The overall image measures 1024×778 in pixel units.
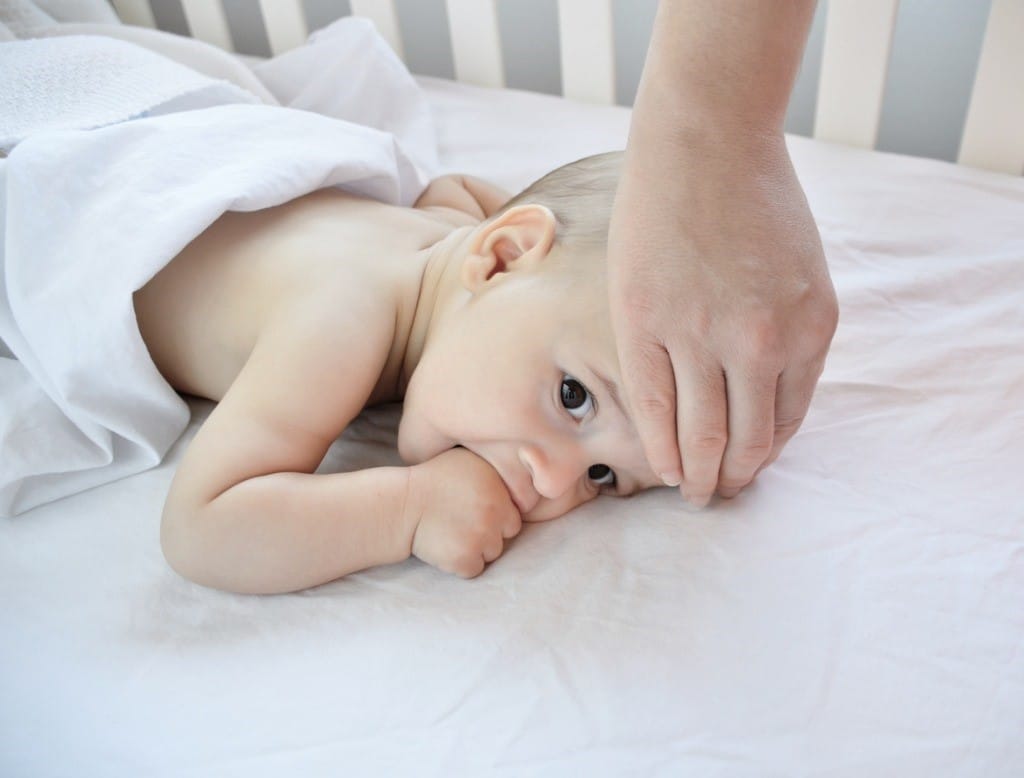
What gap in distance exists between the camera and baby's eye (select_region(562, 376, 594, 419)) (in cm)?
70

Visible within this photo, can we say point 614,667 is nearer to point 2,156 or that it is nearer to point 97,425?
point 97,425

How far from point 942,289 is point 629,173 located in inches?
19.2

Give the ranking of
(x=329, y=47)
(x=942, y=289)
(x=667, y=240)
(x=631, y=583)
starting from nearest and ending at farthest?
(x=667, y=240) → (x=631, y=583) → (x=942, y=289) → (x=329, y=47)

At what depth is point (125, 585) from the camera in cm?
72

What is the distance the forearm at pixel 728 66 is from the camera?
0.55 metres

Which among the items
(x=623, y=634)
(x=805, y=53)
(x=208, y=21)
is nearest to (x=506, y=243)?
(x=623, y=634)

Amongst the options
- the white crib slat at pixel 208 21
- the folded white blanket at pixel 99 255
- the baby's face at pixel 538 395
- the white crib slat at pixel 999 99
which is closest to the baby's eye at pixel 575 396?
the baby's face at pixel 538 395

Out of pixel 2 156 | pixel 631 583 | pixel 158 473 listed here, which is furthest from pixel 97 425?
pixel 631 583

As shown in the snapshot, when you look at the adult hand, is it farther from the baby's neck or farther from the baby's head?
the baby's neck

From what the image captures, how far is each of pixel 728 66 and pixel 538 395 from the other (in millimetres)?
261

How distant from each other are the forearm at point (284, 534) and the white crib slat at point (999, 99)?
824 mm

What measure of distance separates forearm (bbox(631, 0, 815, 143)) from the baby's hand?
29 cm

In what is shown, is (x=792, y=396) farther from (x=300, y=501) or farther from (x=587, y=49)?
(x=587, y=49)

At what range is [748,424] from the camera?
62cm
